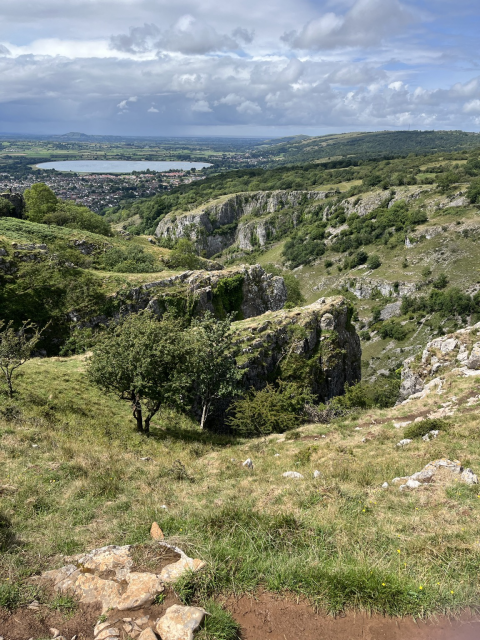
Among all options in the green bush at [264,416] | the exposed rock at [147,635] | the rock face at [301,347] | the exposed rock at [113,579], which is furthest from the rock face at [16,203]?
the exposed rock at [147,635]

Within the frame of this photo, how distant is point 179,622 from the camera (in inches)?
193

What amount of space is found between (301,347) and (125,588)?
27.4m

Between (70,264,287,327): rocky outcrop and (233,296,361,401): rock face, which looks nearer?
(233,296,361,401): rock face

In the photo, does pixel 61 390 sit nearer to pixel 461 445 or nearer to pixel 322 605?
pixel 322 605

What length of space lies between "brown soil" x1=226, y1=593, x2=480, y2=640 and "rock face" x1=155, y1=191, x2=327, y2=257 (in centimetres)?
17003

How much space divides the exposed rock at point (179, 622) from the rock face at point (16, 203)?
65984 millimetres

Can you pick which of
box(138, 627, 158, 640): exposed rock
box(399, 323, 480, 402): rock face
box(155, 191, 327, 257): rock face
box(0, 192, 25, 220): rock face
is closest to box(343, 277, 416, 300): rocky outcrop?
box(155, 191, 327, 257): rock face

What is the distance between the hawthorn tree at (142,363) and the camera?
17516mm

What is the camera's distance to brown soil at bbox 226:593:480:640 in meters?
4.97

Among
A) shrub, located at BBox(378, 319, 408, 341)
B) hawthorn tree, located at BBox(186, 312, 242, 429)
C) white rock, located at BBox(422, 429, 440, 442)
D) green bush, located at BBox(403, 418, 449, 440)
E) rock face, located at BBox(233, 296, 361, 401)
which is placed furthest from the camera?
shrub, located at BBox(378, 319, 408, 341)

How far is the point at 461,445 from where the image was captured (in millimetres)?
14305

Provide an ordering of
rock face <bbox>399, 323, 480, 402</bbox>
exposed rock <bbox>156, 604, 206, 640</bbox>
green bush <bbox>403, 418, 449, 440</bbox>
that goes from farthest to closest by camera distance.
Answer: rock face <bbox>399, 323, 480, 402</bbox> < green bush <bbox>403, 418, 449, 440</bbox> < exposed rock <bbox>156, 604, 206, 640</bbox>

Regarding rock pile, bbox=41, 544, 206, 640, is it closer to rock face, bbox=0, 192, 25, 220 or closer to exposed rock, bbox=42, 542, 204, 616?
exposed rock, bbox=42, 542, 204, 616

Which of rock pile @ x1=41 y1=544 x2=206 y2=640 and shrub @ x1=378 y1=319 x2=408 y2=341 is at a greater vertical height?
rock pile @ x1=41 y1=544 x2=206 y2=640
